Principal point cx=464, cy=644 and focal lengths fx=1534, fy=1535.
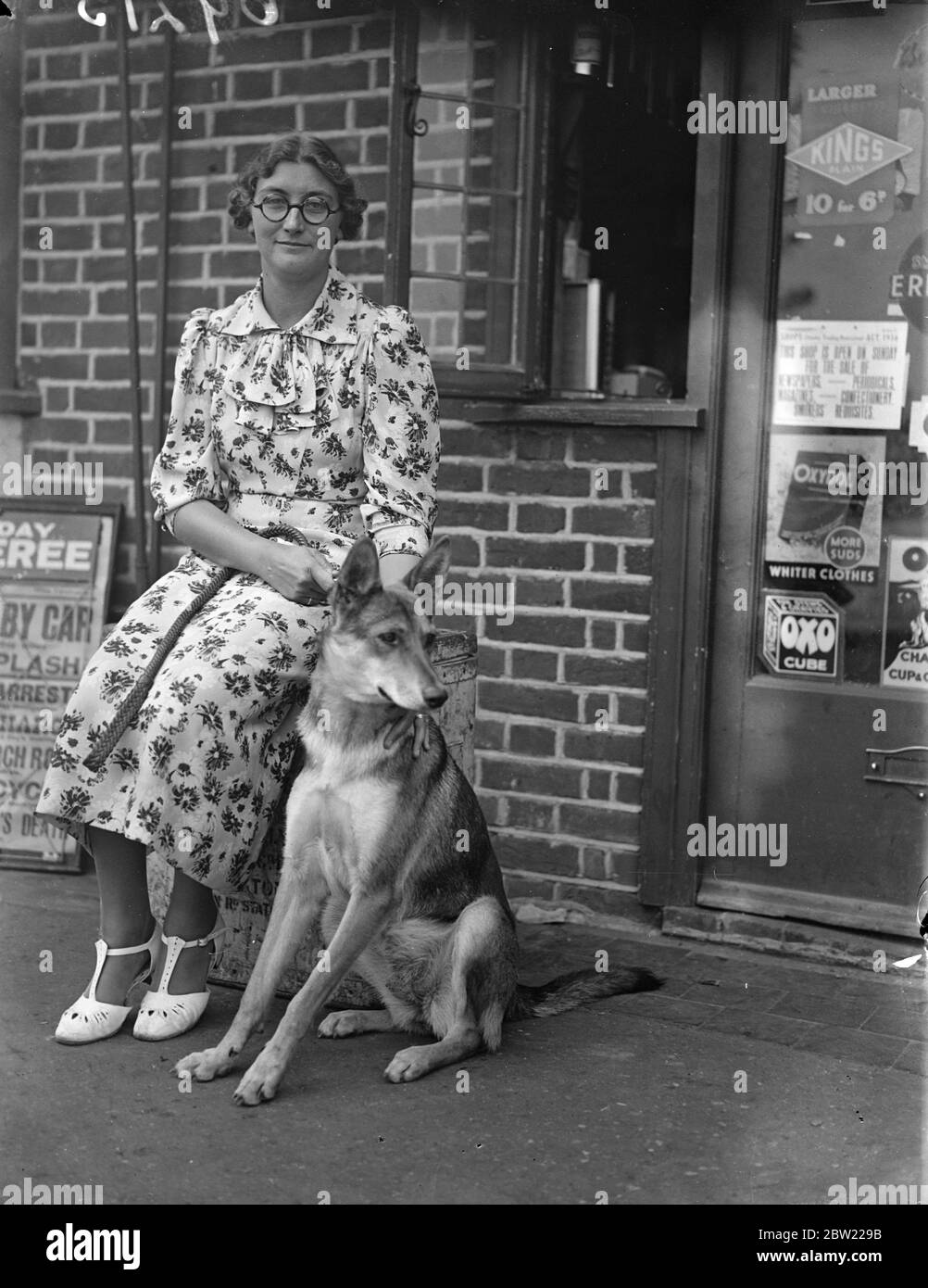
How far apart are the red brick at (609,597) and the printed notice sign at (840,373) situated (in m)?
0.73

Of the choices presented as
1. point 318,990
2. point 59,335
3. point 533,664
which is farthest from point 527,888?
point 59,335

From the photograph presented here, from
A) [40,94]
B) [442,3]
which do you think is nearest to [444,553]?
[442,3]

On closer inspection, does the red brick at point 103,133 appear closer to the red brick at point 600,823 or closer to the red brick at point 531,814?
the red brick at point 531,814

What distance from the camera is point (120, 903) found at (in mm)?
4203

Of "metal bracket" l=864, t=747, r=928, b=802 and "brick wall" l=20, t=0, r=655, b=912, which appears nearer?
"metal bracket" l=864, t=747, r=928, b=802

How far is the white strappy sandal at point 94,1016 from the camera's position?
405 cm

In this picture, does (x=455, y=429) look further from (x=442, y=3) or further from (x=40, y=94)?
(x=40, y=94)

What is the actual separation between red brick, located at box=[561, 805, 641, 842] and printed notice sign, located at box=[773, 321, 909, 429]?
1.43m

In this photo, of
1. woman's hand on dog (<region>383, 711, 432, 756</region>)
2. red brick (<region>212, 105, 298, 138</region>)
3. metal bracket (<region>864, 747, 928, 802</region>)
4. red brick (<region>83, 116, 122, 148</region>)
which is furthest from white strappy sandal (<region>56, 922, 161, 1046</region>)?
red brick (<region>83, 116, 122, 148</region>)

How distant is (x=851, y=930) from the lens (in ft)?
16.1

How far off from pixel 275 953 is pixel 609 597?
1.90m

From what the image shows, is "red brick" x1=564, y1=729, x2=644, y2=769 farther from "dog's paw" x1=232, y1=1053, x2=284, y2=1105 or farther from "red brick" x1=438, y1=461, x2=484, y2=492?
"dog's paw" x1=232, y1=1053, x2=284, y2=1105

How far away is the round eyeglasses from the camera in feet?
14.0

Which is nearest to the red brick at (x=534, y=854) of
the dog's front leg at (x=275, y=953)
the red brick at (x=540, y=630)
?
the red brick at (x=540, y=630)
